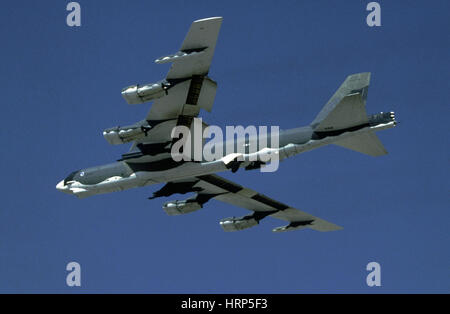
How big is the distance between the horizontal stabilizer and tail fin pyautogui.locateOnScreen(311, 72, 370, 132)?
3.70 feet

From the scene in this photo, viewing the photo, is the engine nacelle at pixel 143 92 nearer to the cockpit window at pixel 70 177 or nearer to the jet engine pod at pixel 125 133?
the jet engine pod at pixel 125 133

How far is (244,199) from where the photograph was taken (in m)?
61.3

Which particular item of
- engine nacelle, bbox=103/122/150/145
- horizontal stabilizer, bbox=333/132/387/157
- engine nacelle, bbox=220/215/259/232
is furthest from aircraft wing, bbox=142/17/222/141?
engine nacelle, bbox=220/215/259/232

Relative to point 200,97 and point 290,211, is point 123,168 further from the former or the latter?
point 290,211

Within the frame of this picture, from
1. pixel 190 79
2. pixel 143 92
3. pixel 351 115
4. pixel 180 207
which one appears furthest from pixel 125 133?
pixel 351 115

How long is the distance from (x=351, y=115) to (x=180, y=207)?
14.7 meters

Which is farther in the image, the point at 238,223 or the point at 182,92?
the point at 238,223

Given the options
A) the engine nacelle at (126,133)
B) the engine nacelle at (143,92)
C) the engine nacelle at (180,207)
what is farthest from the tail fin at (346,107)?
the engine nacelle at (180,207)

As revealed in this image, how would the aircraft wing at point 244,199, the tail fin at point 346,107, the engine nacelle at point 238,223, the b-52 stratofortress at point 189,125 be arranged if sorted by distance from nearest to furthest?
1. the b-52 stratofortress at point 189,125
2. the tail fin at point 346,107
3. the aircraft wing at point 244,199
4. the engine nacelle at point 238,223

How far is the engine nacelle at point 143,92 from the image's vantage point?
1854 inches

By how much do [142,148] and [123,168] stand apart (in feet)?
7.29

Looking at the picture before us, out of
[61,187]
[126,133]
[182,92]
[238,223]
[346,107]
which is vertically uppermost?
[182,92]

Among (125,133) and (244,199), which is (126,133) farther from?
(244,199)

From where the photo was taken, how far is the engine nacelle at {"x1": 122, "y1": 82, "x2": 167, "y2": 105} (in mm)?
47094
